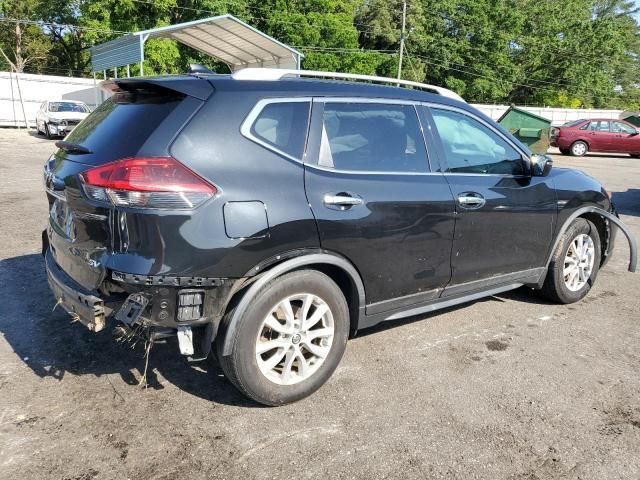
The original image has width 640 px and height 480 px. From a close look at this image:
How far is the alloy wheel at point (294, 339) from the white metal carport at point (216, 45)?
17902mm

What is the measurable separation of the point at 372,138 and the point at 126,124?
1461mm

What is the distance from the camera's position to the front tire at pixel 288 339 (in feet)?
8.95

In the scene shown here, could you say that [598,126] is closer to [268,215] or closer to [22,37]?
[268,215]

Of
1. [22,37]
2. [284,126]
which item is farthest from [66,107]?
[22,37]

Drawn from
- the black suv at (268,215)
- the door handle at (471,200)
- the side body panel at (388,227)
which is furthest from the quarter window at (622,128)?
the side body panel at (388,227)

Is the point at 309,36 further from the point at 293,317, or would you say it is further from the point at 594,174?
the point at 293,317

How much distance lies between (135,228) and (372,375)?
1743mm

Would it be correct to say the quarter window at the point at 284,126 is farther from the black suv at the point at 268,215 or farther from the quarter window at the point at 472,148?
the quarter window at the point at 472,148

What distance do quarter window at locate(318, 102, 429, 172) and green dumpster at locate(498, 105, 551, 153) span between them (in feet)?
50.9

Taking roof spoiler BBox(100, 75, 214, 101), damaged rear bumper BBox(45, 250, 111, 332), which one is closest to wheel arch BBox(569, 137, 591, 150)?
roof spoiler BBox(100, 75, 214, 101)

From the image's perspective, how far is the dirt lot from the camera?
2496 mm

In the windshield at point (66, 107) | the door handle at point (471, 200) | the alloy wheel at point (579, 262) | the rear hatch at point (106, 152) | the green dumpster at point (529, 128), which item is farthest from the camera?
the windshield at point (66, 107)

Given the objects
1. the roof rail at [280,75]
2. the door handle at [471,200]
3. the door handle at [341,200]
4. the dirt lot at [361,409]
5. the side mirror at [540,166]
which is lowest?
the dirt lot at [361,409]

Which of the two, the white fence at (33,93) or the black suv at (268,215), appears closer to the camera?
the black suv at (268,215)
